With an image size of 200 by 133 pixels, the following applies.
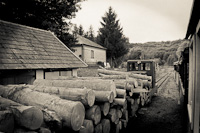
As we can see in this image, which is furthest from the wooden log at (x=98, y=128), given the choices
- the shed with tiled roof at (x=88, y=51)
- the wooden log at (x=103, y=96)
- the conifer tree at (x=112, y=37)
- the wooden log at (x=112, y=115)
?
the conifer tree at (x=112, y=37)

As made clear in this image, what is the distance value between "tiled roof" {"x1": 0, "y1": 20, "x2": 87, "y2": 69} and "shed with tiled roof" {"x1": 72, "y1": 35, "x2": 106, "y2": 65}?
1552cm

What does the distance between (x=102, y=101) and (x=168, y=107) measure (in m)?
5.50

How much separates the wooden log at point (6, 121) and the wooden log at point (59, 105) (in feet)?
2.34

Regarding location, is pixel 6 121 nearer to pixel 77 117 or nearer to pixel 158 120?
pixel 77 117

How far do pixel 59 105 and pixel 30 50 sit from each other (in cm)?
605

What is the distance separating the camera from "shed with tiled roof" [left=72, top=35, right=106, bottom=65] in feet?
87.3

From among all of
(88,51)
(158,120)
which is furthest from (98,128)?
(88,51)

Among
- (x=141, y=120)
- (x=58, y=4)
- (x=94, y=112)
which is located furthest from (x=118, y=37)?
(x=94, y=112)

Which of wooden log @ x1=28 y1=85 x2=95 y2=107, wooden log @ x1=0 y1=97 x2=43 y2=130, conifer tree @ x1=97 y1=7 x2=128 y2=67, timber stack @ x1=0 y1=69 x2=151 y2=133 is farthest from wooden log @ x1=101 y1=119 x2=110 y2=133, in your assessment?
conifer tree @ x1=97 y1=7 x2=128 y2=67

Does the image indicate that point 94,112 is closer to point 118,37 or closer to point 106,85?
point 106,85

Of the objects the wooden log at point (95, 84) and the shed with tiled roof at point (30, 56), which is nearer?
the wooden log at point (95, 84)

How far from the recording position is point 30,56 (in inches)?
298

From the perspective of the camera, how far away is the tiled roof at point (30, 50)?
22.0 feet

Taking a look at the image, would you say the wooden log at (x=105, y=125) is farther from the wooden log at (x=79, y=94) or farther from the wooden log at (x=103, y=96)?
the wooden log at (x=79, y=94)
